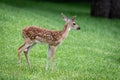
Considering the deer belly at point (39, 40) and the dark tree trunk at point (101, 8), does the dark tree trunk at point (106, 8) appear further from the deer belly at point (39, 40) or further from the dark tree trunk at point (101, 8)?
the deer belly at point (39, 40)

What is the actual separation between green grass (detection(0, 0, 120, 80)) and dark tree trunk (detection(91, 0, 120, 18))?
137 inches

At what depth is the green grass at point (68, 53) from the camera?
11.9 metres

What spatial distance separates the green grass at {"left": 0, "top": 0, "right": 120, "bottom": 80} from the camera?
11.9m

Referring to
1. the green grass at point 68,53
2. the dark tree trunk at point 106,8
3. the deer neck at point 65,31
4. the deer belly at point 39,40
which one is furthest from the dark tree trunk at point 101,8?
the deer belly at point 39,40

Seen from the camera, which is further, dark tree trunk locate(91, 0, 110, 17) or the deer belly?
dark tree trunk locate(91, 0, 110, 17)

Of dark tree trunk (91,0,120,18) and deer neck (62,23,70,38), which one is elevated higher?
deer neck (62,23,70,38)

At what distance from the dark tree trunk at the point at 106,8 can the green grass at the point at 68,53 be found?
3472 mm

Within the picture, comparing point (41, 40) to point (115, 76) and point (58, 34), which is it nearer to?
point (58, 34)

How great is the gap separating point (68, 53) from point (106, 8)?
12.0 meters

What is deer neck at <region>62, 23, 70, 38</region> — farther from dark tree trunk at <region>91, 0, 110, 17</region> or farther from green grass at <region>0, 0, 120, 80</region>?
dark tree trunk at <region>91, 0, 110, 17</region>

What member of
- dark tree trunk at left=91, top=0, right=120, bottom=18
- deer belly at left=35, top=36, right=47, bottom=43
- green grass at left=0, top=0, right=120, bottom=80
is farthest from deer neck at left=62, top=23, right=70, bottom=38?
dark tree trunk at left=91, top=0, right=120, bottom=18

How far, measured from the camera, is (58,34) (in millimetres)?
12461

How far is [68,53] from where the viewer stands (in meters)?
15.7

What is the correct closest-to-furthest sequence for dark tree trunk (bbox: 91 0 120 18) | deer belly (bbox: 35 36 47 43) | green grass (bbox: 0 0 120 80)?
1. green grass (bbox: 0 0 120 80)
2. deer belly (bbox: 35 36 47 43)
3. dark tree trunk (bbox: 91 0 120 18)
